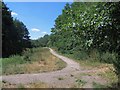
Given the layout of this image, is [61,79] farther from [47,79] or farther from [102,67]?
[102,67]

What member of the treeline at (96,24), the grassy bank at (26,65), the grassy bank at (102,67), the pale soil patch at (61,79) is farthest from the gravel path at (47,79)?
the treeline at (96,24)

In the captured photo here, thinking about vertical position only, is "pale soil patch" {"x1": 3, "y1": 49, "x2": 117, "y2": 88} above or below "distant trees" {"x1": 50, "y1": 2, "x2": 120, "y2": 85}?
below

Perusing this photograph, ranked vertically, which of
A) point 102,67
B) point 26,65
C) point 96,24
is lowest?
point 102,67

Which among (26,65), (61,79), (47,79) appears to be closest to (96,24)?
(61,79)

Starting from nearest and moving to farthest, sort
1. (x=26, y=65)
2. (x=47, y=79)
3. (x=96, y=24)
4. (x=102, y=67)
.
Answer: (x=96, y=24), (x=47, y=79), (x=102, y=67), (x=26, y=65)

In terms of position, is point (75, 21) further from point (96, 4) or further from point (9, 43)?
point (9, 43)

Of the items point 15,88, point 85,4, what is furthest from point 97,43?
point 15,88

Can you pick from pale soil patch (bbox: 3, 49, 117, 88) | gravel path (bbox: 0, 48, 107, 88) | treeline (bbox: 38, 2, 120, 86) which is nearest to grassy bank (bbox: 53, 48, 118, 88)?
pale soil patch (bbox: 3, 49, 117, 88)

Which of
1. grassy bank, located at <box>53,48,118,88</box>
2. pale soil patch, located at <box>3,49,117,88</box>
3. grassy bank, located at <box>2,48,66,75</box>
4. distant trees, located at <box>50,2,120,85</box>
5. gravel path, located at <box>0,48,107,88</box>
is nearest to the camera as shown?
distant trees, located at <box>50,2,120,85</box>

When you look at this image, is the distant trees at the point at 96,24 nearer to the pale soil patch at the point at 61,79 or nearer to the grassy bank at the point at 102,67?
the grassy bank at the point at 102,67

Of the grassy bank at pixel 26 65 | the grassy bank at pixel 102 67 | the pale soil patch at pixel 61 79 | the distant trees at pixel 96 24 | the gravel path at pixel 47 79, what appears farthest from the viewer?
the grassy bank at pixel 26 65

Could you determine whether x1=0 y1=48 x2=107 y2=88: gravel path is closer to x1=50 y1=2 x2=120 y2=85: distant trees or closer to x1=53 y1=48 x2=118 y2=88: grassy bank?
x1=53 y1=48 x2=118 y2=88: grassy bank

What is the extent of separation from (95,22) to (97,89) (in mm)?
2828

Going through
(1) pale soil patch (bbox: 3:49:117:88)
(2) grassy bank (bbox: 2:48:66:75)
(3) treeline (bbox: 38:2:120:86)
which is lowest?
(1) pale soil patch (bbox: 3:49:117:88)
